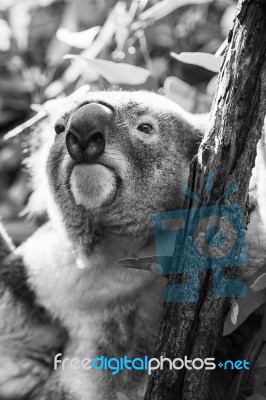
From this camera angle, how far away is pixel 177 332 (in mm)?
1350

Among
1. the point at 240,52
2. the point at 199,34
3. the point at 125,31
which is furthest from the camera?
the point at 199,34

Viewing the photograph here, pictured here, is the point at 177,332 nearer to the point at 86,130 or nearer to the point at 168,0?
the point at 86,130

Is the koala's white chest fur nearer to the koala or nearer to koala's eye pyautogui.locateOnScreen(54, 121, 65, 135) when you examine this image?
A: the koala

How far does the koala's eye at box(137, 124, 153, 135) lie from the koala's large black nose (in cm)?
15

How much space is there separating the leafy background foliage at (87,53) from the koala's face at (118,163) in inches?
16.6

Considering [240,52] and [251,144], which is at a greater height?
[240,52]

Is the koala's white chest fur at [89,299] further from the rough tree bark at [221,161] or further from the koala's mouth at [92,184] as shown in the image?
the rough tree bark at [221,161]

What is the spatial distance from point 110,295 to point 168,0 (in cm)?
123

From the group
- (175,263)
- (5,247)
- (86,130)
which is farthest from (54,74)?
(175,263)

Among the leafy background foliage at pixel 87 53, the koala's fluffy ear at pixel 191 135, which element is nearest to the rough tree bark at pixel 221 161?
the koala's fluffy ear at pixel 191 135

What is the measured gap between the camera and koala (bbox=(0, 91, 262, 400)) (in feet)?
5.56

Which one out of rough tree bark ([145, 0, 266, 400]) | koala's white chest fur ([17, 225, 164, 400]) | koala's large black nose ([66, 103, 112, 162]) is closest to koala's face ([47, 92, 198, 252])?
koala's large black nose ([66, 103, 112, 162])

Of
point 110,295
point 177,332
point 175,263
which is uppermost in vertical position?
point 175,263

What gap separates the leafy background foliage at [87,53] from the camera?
8.06 feet
